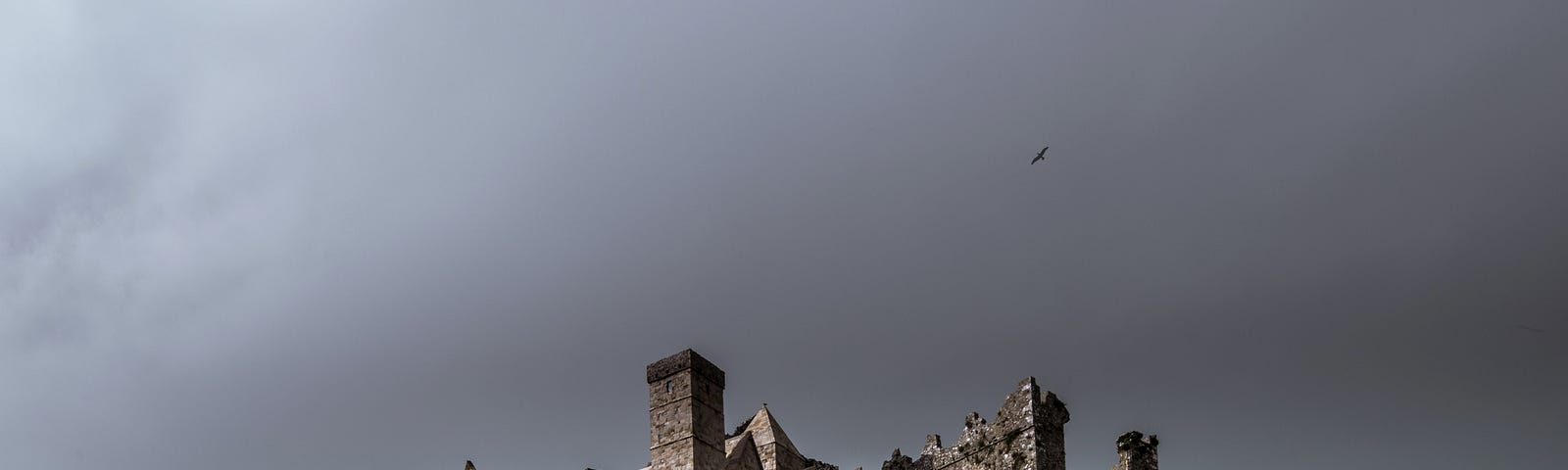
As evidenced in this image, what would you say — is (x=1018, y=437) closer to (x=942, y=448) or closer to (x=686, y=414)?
(x=942, y=448)

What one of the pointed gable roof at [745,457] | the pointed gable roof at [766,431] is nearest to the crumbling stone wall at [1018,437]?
the pointed gable roof at [745,457]

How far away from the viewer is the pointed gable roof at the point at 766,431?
120 ft

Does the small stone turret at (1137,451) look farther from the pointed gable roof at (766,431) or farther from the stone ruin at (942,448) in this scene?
the pointed gable roof at (766,431)

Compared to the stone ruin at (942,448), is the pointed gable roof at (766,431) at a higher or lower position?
higher

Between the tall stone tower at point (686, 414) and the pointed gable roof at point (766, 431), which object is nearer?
the tall stone tower at point (686, 414)

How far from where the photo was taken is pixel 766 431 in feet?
121

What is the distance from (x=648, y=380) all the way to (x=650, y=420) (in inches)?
32.4

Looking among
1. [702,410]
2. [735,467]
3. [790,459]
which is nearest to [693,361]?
[702,410]

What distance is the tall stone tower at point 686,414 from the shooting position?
24.6 m

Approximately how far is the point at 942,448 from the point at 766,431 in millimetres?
10951

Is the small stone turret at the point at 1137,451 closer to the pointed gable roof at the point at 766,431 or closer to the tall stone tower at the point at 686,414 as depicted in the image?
the tall stone tower at the point at 686,414

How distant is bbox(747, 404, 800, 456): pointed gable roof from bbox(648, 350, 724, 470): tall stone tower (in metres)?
10.9

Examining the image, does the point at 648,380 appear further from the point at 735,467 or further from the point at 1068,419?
the point at 1068,419

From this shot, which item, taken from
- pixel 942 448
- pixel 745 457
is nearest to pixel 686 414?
pixel 745 457
